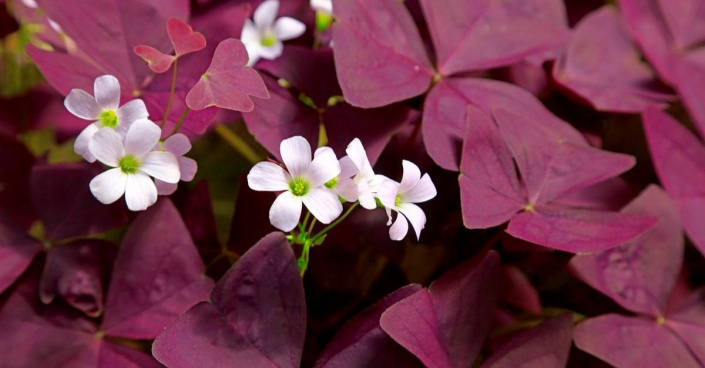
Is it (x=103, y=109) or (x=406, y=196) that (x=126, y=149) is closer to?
(x=103, y=109)

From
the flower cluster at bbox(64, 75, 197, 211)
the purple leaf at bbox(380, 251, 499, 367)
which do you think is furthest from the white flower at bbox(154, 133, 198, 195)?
the purple leaf at bbox(380, 251, 499, 367)

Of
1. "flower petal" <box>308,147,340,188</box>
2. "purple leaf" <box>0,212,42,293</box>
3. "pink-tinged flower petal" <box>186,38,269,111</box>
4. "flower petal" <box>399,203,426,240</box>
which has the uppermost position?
"pink-tinged flower petal" <box>186,38,269,111</box>

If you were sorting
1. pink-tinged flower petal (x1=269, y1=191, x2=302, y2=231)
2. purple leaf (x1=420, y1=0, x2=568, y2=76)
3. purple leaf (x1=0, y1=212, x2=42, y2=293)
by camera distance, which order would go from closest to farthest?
pink-tinged flower petal (x1=269, y1=191, x2=302, y2=231) → purple leaf (x1=0, y1=212, x2=42, y2=293) → purple leaf (x1=420, y1=0, x2=568, y2=76)

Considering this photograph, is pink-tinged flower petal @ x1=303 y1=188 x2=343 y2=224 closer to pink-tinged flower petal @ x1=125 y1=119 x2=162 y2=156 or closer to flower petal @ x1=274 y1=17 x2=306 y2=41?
pink-tinged flower petal @ x1=125 y1=119 x2=162 y2=156

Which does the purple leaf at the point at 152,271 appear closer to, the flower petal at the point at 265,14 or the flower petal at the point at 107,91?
the flower petal at the point at 107,91

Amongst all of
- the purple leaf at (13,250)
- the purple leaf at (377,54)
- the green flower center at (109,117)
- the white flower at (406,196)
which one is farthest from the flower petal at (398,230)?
the purple leaf at (13,250)

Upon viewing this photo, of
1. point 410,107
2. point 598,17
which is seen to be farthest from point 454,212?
point 598,17
